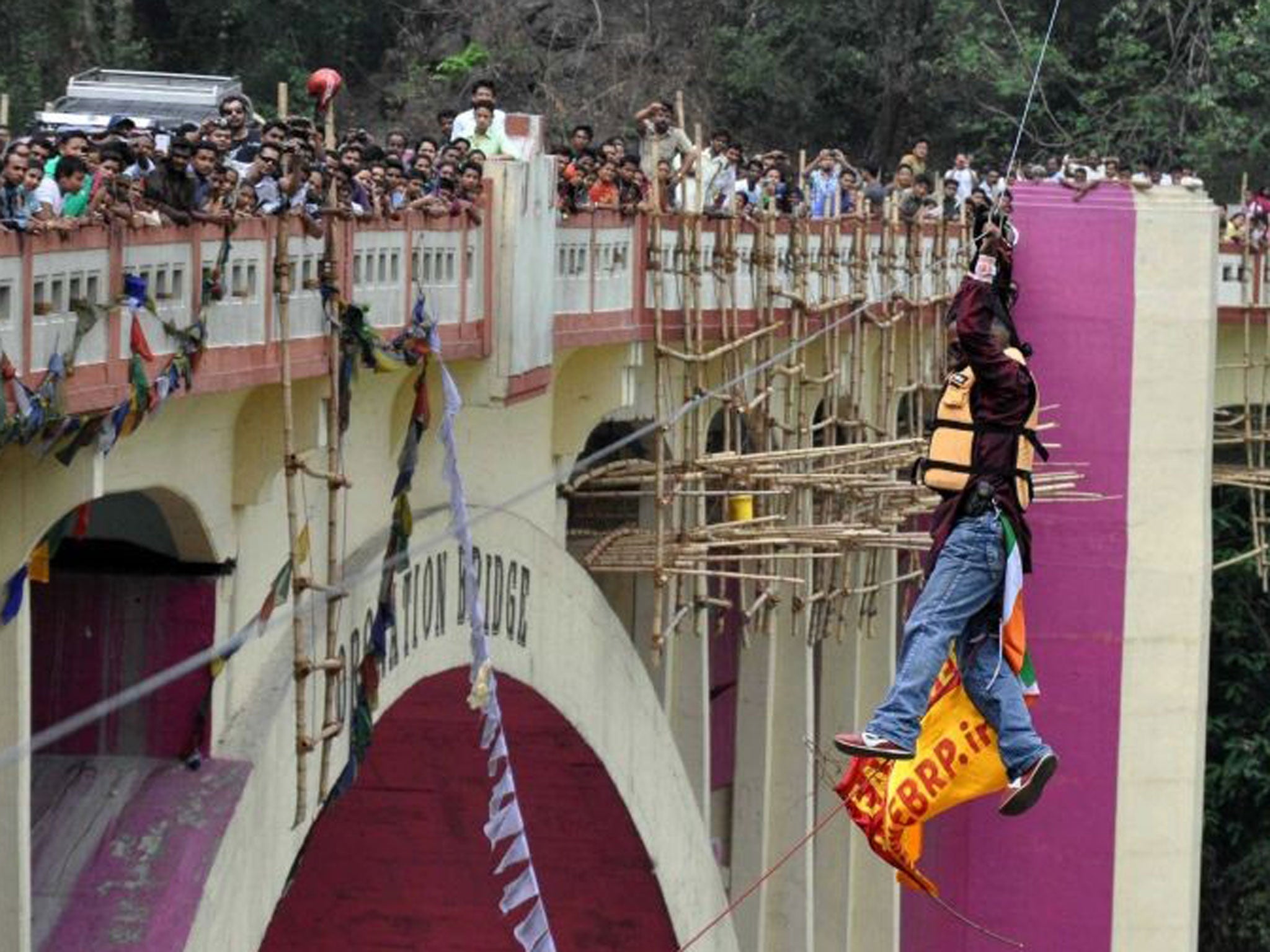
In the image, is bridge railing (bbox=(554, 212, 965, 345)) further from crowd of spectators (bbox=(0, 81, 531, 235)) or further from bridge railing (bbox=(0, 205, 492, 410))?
bridge railing (bbox=(0, 205, 492, 410))

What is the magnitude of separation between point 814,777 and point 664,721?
5082mm

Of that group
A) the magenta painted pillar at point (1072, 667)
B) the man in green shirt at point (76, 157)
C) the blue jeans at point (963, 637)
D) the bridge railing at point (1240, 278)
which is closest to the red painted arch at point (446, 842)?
the magenta painted pillar at point (1072, 667)

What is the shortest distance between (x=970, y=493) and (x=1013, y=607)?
55 centimetres

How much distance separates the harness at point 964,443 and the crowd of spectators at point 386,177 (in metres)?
0.79

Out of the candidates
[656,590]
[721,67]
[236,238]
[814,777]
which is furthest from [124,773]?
[721,67]

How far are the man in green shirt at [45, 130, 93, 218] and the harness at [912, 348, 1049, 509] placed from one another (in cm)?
367

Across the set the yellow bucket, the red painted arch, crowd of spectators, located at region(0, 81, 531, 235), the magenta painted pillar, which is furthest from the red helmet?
the magenta painted pillar

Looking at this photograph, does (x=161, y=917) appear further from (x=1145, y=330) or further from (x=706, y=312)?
(x=1145, y=330)

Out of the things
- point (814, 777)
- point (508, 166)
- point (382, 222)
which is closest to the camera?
point (382, 222)

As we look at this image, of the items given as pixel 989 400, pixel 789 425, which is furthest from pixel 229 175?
pixel 789 425

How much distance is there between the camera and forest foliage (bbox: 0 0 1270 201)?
41.3 metres

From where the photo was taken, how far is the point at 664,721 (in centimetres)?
2502

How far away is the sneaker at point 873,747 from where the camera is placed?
15.2 metres

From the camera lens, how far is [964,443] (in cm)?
1541
